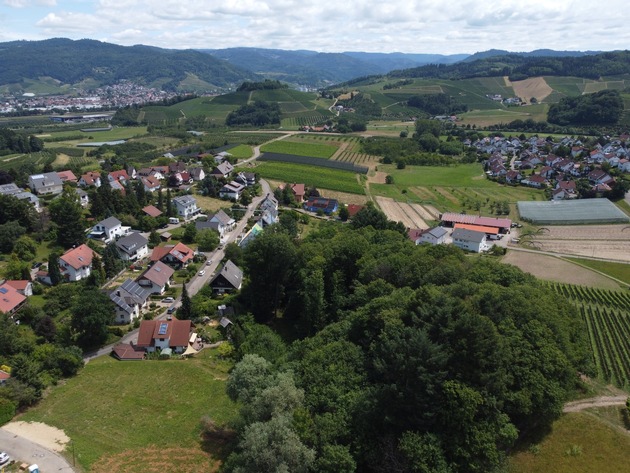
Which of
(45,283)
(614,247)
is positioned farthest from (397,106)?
(45,283)

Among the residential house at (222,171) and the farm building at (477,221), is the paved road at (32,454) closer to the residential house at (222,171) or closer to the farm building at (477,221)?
the farm building at (477,221)

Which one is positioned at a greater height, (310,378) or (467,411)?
(467,411)

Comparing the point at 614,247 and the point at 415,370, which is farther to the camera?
the point at 614,247

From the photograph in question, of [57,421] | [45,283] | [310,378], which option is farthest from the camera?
[45,283]

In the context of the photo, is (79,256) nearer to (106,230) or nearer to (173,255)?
(106,230)

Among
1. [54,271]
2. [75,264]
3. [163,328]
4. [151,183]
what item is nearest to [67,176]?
[151,183]

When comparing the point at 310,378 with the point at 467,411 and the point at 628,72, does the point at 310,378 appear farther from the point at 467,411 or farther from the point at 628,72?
the point at 628,72
